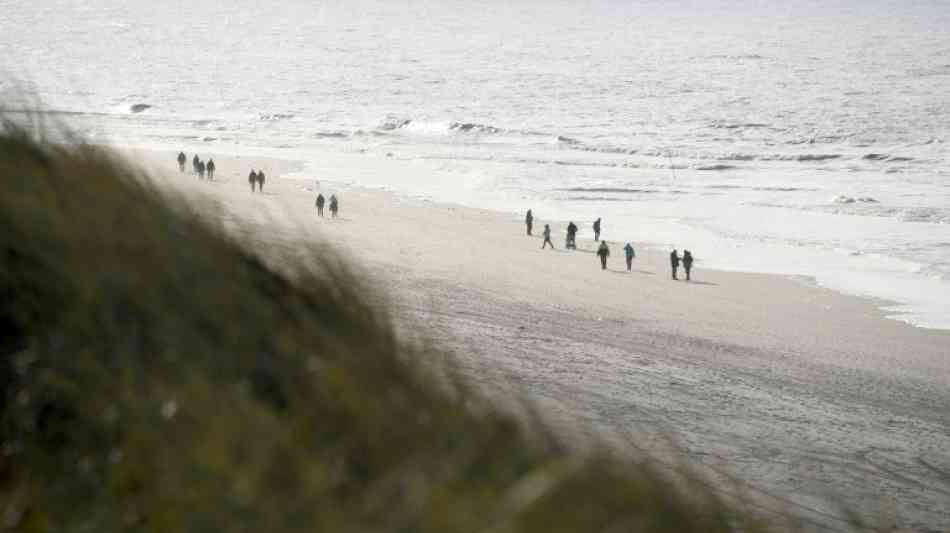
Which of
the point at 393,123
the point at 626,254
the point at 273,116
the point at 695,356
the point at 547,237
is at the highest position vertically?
the point at 695,356

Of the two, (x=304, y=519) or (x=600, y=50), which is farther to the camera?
(x=600, y=50)

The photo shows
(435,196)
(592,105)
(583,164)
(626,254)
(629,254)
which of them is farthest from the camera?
(592,105)

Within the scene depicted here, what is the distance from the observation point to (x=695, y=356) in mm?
12805

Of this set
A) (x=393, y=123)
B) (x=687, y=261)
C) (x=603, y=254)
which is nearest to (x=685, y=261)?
(x=687, y=261)

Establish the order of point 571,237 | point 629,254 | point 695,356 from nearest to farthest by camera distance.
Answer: point 695,356
point 629,254
point 571,237

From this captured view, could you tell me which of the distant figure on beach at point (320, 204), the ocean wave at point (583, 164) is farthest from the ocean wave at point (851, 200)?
the distant figure on beach at point (320, 204)

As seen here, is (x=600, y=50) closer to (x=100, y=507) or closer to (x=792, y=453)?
(x=792, y=453)

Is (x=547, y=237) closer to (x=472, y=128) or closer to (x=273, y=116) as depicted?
(x=472, y=128)

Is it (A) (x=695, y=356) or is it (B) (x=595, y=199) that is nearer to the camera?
(A) (x=695, y=356)

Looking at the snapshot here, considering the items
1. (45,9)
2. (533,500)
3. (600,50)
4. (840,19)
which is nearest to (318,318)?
(533,500)

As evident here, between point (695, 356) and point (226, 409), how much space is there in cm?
1148

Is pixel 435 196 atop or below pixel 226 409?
below

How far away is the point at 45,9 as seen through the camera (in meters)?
103

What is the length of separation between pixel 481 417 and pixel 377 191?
33.5 meters
